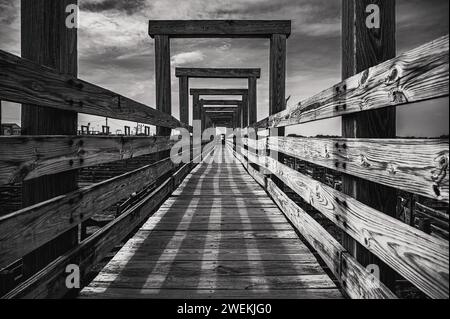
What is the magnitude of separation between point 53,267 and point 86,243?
411mm

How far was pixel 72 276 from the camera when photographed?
1.83 metres

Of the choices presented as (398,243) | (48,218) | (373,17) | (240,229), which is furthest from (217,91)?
(398,243)

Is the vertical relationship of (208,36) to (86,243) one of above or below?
above

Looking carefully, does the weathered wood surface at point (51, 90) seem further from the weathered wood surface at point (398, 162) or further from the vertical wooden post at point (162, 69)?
the vertical wooden post at point (162, 69)

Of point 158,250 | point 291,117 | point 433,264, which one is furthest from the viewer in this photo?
point 291,117

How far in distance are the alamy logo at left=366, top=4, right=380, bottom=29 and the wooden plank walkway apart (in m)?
1.63

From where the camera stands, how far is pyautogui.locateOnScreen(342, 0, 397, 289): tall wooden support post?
169 centimetres

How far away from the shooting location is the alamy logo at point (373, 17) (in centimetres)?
176

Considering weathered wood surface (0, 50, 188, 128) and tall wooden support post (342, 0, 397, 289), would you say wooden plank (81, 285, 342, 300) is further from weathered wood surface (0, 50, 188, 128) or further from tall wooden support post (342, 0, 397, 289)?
weathered wood surface (0, 50, 188, 128)

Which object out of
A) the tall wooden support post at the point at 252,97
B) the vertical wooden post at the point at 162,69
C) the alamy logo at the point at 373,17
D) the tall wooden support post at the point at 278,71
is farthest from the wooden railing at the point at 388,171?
the tall wooden support post at the point at 252,97

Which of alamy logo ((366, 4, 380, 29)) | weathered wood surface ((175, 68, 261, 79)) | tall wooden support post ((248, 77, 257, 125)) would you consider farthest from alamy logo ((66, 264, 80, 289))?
weathered wood surface ((175, 68, 261, 79))

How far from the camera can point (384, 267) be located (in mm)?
1609
